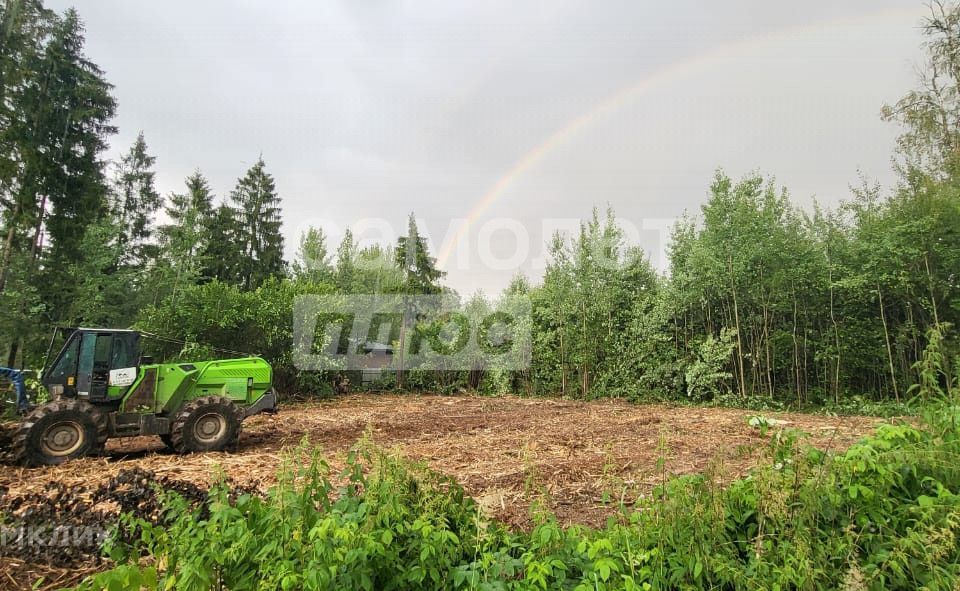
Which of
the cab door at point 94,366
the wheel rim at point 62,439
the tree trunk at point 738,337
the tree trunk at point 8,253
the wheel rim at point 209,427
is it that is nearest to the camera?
the wheel rim at point 62,439

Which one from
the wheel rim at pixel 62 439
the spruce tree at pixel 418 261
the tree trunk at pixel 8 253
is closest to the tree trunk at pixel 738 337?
the wheel rim at pixel 62 439

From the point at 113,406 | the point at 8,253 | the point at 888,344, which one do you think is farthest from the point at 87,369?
the point at 888,344

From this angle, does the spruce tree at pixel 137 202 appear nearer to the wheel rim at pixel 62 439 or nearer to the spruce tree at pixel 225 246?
the spruce tree at pixel 225 246

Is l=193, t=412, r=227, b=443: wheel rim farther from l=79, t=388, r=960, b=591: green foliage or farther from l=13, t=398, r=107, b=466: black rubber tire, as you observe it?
l=79, t=388, r=960, b=591: green foliage

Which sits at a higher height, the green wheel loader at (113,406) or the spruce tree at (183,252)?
the spruce tree at (183,252)

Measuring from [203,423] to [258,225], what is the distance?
967 inches

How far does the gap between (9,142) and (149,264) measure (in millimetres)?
8516

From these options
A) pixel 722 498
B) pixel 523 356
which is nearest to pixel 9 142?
pixel 523 356

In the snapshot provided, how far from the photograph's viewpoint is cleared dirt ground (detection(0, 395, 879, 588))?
3609 mm

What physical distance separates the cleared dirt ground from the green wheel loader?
27cm

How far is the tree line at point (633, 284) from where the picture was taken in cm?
1040

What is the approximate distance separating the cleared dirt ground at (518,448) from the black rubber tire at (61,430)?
0.21 metres

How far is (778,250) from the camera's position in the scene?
1080cm

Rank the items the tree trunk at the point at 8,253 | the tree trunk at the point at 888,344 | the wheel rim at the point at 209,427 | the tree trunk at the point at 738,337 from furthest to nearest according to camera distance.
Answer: the tree trunk at the point at 8,253 < the tree trunk at the point at 738,337 < the tree trunk at the point at 888,344 < the wheel rim at the point at 209,427
